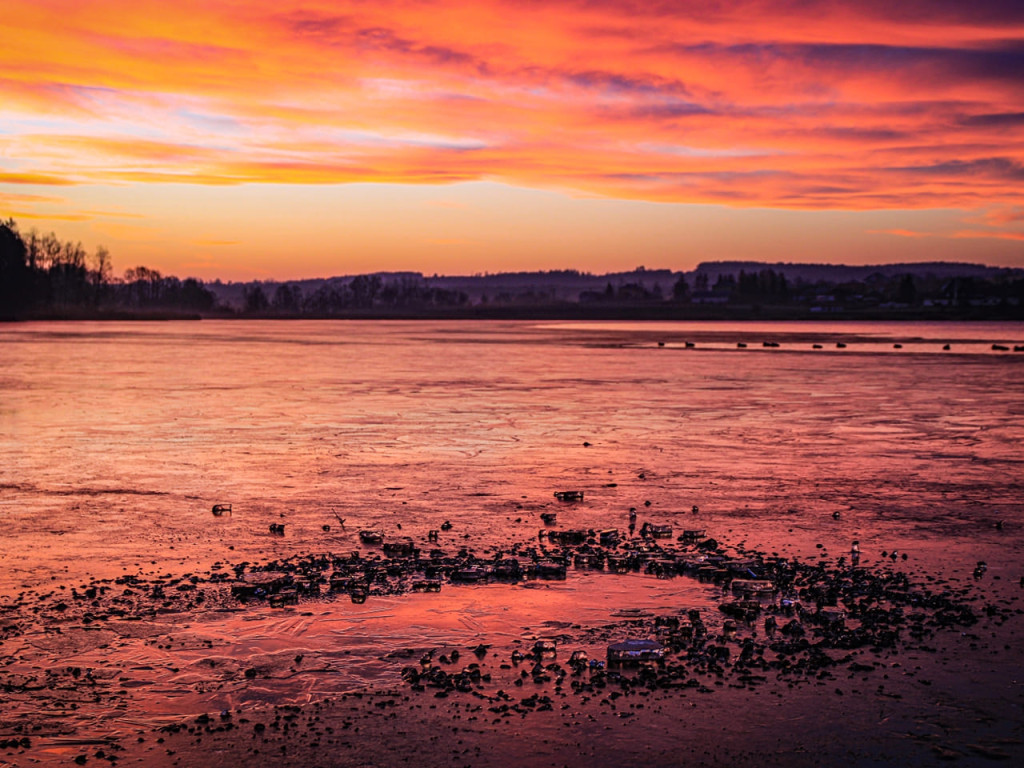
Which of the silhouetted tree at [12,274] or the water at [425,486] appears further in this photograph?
the silhouetted tree at [12,274]

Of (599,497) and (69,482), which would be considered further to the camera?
(69,482)

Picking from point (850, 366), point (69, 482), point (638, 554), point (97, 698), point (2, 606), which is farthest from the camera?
point (850, 366)

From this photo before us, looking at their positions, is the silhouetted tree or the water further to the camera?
the silhouetted tree

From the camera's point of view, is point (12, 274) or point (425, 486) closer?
point (425, 486)

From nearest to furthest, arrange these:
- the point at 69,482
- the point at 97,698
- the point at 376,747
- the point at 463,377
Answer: the point at 376,747 < the point at 97,698 < the point at 69,482 < the point at 463,377

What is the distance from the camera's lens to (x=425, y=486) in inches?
612

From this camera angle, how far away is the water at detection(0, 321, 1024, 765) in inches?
342

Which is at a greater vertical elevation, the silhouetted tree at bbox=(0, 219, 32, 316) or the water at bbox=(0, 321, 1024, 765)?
the silhouetted tree at bbox=(0, 219, 32, 316)

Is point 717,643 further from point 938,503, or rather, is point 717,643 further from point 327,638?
point 938,503

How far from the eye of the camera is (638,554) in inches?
444

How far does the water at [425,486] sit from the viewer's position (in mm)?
8680

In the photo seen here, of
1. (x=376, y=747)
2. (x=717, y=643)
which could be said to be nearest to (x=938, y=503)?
(x=717, y=643)

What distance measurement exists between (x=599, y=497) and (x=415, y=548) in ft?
13.3

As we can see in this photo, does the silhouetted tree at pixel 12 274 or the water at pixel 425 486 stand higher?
the silhouetted tree at pixel 12 274
